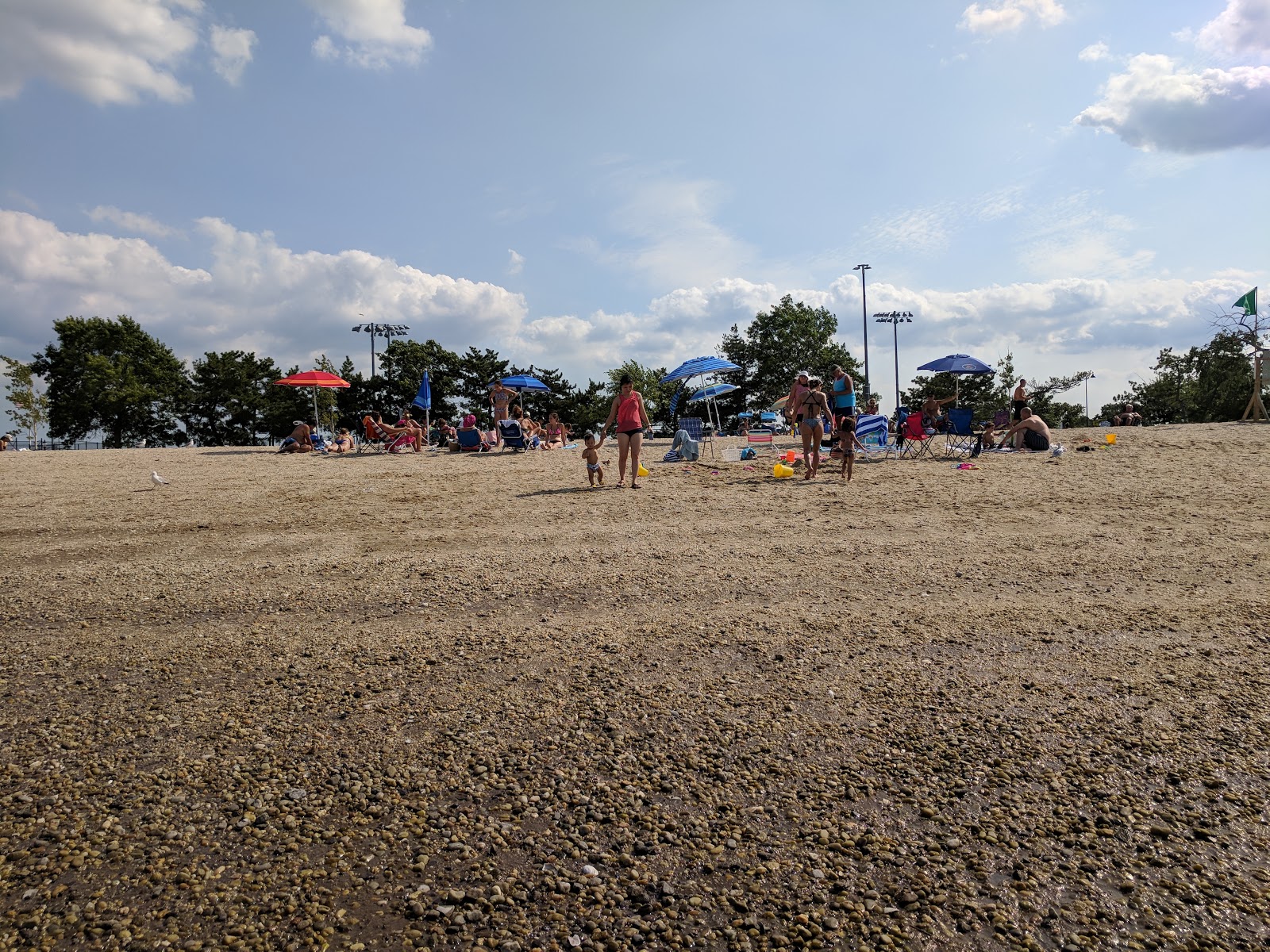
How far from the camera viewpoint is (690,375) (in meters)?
18.2

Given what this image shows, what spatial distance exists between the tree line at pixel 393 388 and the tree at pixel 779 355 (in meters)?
0.09

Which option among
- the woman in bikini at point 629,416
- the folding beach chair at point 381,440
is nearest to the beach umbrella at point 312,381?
the folding beach chair at point 381,440

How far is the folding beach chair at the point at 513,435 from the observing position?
18234 millimetres

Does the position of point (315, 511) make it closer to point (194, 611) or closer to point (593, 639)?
point (194, 611)

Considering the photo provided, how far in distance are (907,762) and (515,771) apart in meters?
1.51

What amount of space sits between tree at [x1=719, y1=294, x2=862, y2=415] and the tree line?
0.09 meters

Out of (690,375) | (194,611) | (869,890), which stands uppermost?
(690,375)

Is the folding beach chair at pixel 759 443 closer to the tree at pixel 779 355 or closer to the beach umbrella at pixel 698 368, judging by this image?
the beach umbrella at pixel 698 368

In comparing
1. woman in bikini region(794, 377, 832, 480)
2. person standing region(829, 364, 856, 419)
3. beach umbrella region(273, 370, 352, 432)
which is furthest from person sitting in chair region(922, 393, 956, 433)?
beach umbrella region(273, 370, 352, 432)

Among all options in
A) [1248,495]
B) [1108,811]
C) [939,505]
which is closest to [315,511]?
[939,505]

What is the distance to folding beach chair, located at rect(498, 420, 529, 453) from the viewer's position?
1823 cm

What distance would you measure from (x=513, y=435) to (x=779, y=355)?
140 ft

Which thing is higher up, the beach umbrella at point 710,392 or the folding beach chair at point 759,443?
the beach umbrella at point 710,392

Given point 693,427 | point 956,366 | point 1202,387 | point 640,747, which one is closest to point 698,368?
point 693,427
